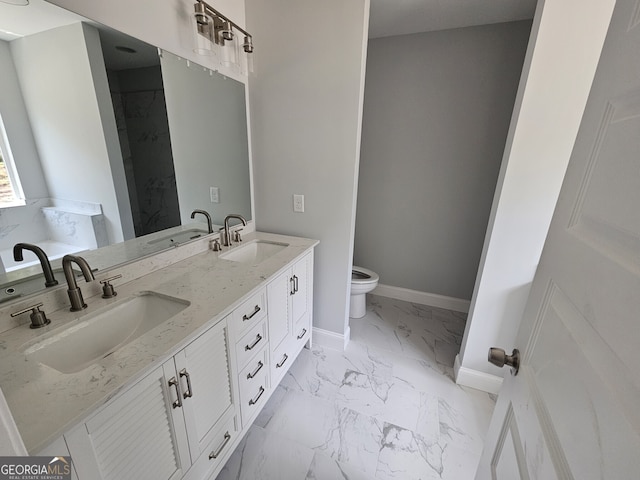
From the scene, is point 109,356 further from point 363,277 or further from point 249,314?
point 363,277

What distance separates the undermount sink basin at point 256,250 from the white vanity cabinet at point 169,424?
0.77 meters

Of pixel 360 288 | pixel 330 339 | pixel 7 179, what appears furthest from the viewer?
pixel 360 288

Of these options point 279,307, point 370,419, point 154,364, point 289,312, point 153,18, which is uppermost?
point 153,18

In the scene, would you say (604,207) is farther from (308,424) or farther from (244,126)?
(244,126)

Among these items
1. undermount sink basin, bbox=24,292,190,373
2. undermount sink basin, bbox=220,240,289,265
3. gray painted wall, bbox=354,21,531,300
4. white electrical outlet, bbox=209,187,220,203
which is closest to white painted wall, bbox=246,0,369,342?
undermount sink basin, bbox=220,240,289,265

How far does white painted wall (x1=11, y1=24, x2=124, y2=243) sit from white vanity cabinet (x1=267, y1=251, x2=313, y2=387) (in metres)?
0.88

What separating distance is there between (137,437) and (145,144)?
3.88 ft

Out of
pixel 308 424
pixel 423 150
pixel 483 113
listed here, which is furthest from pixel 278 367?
pixel 483 113

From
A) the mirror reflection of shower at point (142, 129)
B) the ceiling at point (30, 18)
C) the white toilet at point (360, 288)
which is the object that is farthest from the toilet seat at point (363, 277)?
the ceiling at point (30, 18)

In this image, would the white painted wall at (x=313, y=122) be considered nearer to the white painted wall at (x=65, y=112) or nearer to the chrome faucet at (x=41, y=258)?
the white painted wall at (x=65, y=112)

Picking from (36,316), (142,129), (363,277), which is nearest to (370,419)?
(363,277)

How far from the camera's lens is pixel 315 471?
131cm

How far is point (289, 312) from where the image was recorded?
1687 millimetres

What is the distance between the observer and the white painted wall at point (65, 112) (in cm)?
93
